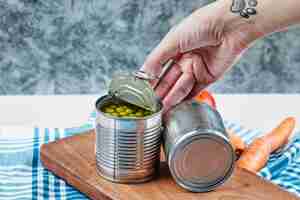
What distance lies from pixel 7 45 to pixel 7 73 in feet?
0.37

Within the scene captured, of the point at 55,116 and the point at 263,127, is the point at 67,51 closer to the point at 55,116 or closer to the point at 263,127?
the point at 55,116

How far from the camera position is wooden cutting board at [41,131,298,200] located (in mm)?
1440

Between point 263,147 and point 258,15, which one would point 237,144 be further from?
point 258,15

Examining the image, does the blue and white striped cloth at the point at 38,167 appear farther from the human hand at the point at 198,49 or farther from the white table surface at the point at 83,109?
the human hand at the point at 198,49

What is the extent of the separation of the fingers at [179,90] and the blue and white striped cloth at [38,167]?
0.23 meters

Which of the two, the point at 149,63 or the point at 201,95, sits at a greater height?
the point at 149,63

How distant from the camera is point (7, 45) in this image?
2482 millimetres

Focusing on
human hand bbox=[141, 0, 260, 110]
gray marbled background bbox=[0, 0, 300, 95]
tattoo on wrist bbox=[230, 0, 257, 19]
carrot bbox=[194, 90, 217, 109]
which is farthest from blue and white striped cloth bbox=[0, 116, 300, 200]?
gray marbled background bbox=[0, 0, 300, 95]

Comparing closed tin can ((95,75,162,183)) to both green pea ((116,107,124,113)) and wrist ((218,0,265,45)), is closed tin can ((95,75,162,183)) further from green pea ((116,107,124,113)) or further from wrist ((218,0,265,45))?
wrist ((218,0,265,45))

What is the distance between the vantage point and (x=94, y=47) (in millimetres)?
2508

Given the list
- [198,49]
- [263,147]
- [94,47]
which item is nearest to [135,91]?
[198,49]

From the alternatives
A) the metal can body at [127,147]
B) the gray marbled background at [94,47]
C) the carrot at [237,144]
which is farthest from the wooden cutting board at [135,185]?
the gray marbled background at [94,47]

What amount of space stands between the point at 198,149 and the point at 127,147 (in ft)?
0.45

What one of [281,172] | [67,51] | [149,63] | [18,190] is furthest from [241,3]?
[67,51]
